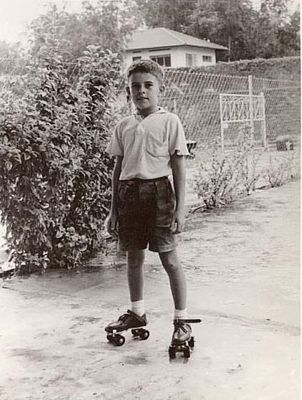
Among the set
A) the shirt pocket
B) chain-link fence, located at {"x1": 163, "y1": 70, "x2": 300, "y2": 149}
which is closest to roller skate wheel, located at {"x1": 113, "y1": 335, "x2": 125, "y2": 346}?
the shirt pocket

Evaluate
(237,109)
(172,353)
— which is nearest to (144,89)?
(172,353)

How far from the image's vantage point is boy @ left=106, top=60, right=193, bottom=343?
238 cm

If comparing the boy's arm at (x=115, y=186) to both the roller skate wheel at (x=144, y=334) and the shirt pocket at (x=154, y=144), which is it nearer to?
the shirt pocket at (x=154, y=144)

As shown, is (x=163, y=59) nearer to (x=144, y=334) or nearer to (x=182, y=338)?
(x=144, y=334)

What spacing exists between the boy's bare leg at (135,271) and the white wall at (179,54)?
177 cm

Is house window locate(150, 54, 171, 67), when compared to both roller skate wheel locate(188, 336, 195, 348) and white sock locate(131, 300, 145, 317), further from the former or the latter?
roller skate wheel locate(188, 336, 195, 348)

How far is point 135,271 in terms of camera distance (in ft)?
8.29

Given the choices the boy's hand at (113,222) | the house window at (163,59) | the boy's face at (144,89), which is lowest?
the boy's hand at (113,222)

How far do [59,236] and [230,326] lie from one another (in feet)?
4.44

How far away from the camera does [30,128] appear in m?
3.24

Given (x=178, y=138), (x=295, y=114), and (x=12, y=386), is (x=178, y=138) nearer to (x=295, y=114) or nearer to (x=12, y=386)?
(x=12, y=386)

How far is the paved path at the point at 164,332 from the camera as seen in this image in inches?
78.7

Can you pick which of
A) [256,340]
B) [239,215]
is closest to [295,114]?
[239,215]

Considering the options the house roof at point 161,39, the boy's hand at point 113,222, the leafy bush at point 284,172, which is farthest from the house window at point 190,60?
the boy's hand at point 113,222
